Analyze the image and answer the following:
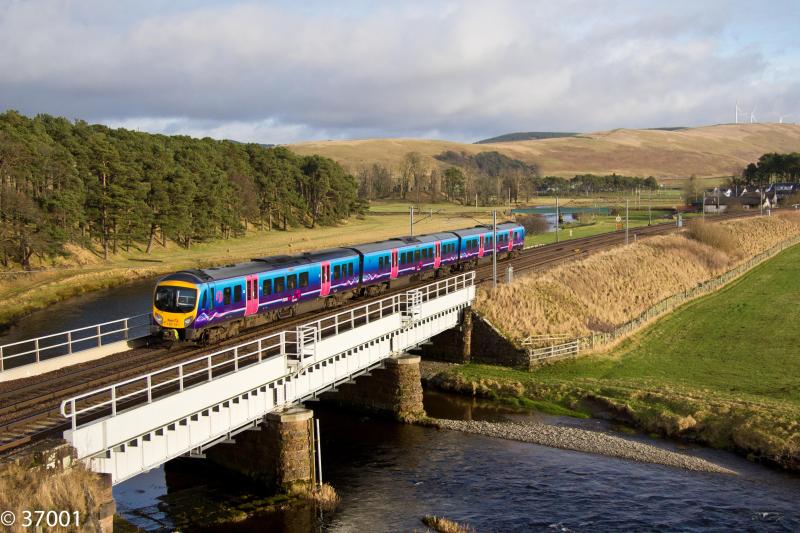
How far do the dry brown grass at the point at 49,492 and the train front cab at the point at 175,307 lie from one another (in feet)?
46.6

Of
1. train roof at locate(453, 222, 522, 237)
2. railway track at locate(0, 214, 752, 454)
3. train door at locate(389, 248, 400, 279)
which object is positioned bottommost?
railway track at locate(0, 214, 752, 454)

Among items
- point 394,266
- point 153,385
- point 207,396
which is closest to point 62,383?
point 153,385

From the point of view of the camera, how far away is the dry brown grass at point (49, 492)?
17578 millimetres

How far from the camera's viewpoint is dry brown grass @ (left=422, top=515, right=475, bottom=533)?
25.5m

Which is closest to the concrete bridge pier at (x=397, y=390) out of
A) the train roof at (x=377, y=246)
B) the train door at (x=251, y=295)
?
the train door at (x=251, y=295)

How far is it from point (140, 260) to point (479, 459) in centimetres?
6900

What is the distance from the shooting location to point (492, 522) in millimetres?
26297

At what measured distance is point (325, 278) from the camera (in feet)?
145

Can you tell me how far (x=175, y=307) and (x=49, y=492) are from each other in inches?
622

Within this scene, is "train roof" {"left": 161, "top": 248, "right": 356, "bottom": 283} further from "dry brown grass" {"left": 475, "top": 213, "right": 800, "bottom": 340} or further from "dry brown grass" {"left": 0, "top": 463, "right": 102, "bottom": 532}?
"dry brown grass" {"left": 0, "top": 463, "right": 102, "bottom": 532}

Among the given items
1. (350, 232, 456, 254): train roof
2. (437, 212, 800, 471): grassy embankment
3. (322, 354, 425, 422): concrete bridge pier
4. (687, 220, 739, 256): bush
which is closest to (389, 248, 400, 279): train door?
(350, 232, 456, 254): train roof

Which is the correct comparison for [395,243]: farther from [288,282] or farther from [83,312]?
[83,312]

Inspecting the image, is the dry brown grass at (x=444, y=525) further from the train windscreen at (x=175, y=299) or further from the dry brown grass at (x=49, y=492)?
the train windscreen at (x=175, y=299)

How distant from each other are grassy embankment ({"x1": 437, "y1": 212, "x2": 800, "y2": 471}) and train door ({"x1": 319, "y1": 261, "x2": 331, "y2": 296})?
8.47 m
